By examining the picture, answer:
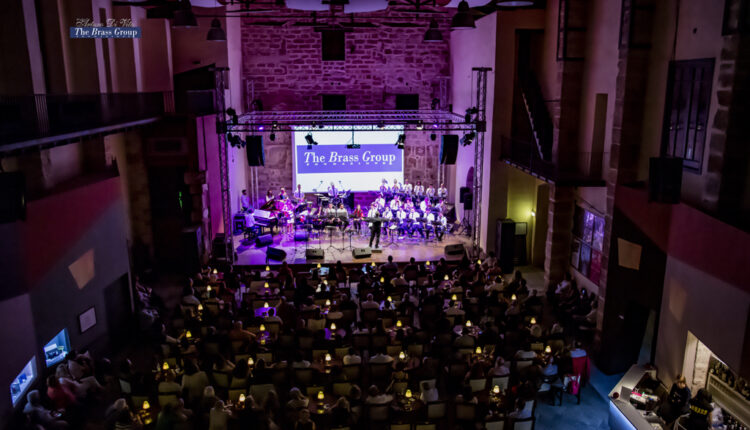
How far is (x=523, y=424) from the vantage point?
25.6 feet

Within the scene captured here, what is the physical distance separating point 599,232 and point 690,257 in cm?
427

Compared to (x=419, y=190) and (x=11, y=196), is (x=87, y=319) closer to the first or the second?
(x=11, y=196)

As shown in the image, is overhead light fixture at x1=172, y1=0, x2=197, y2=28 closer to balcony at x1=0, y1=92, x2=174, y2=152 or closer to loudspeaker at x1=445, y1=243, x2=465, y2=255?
balcony at x1=0, y1=92, x2=174, y2=152

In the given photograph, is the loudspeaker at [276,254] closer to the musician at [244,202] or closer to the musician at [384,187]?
the musician at [244,202]

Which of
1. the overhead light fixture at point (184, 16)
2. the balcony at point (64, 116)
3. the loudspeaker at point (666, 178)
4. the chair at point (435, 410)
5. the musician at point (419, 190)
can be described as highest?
the overhead light fixture at point (184, 16)

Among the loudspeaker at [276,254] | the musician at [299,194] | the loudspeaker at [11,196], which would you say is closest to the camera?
the loudspeaker at [11,196]

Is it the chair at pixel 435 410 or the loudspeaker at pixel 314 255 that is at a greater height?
the chair at pixel 435 410

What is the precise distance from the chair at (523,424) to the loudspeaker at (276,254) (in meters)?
9.98

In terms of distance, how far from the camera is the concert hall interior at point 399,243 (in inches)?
338

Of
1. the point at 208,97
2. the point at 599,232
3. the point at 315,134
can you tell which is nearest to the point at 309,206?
the point at 315,134

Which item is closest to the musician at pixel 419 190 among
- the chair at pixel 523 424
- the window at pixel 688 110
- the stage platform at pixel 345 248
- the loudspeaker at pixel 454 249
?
the stage platform at pixel 345 248

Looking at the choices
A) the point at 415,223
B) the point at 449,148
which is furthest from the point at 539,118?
the point at 415,223

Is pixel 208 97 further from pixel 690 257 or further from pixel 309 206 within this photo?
pixel 690 257

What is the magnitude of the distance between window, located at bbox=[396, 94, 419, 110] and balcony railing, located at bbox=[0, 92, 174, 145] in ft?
32.2
